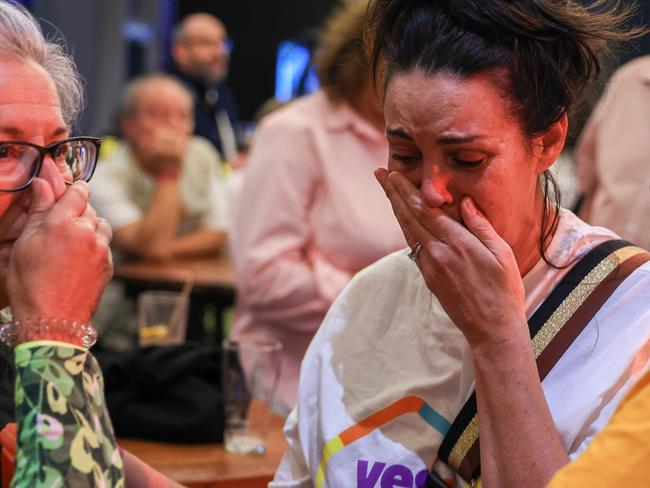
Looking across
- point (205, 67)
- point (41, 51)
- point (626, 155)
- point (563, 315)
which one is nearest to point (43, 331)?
point (41, 51)

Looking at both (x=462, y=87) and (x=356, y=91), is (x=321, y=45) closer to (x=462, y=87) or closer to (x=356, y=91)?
(x=356, y=91)

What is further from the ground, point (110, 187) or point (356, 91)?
point (356, 91)

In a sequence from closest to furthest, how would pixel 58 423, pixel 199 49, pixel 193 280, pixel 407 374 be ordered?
pixel 58 423, pixel 407 374, pixel 193 280, pixel 199 49

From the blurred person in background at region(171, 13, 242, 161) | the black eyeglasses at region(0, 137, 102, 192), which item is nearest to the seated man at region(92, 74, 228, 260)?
the blurred person in background at region(171, 13, 242, 161)

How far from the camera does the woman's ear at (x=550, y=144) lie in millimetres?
1649

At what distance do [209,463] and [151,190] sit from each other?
3.14 m

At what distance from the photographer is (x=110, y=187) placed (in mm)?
4875

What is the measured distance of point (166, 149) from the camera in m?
5.04

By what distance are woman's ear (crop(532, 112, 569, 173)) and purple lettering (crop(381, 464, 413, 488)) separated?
0.56 metres

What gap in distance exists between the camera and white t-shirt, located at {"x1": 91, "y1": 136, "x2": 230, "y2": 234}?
4844 millimetres

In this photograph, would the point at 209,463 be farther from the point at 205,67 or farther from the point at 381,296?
the point at 205,67

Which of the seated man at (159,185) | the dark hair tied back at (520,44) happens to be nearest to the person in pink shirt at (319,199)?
the dark hair tied back at (520,44)

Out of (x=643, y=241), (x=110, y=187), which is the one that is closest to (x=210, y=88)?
(x=110, y=187)

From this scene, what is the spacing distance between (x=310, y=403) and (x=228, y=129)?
5445 millimetres
